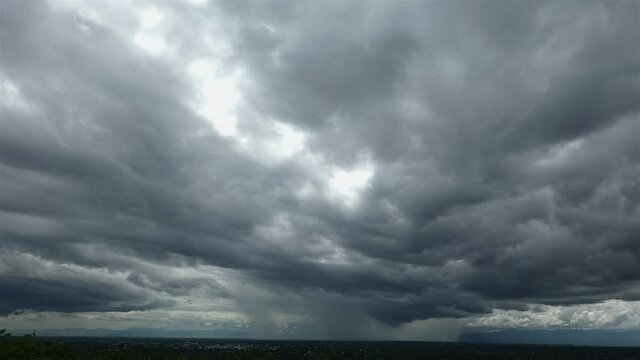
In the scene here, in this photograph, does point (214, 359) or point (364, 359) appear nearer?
point (214, 359)

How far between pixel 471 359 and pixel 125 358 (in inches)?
4994

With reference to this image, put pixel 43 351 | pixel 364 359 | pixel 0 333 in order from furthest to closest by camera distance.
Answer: pixel 364 359 < pixel 0 333 < pixel 43 351

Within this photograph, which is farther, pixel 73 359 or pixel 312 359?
pixel 312 359

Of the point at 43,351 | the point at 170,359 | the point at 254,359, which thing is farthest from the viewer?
the point at 254,359

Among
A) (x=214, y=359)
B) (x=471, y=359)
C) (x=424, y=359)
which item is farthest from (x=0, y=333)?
(x=471, y=359)

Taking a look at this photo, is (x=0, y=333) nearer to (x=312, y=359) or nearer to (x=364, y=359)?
(x=312, y=359)

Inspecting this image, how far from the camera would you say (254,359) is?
154 meters

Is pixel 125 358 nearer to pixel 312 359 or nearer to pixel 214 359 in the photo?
pixel 214 359

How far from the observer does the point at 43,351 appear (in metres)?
86.2

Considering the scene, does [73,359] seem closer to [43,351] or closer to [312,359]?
[43,351]

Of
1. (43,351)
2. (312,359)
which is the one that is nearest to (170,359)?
(312,359)

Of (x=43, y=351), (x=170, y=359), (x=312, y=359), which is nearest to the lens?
(x=43, y=351)

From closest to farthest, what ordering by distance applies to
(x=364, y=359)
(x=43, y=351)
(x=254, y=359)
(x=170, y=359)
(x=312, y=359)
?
(x=43, y=351) → (x=170, y=359) → (x=254, y=359) → (x=312, y=359) → (x=364, y=359)

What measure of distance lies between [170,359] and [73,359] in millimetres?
57276
